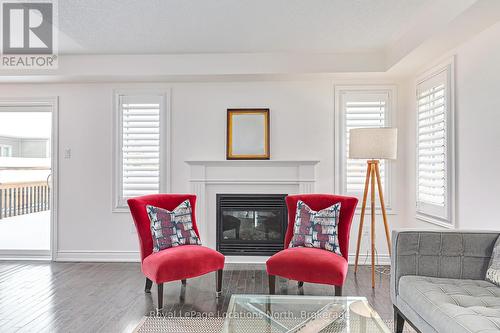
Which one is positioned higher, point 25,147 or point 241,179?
point 25,147

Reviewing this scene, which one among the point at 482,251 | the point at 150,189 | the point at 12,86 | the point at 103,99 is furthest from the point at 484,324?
the point at 12,86

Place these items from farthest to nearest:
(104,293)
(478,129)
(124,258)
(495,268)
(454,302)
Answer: (124,258) < (104,293) < (478,129) < (495,268) < (454,302)

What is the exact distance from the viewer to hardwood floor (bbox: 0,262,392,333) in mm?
2598

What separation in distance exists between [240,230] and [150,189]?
1.29 metres

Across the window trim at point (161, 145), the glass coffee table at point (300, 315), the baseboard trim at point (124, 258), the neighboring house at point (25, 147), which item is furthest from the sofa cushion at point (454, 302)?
the neighboring house at point (25, 147)

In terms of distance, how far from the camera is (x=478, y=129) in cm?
284

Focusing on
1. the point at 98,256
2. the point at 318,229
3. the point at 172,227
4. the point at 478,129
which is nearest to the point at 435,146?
the point at 478,129

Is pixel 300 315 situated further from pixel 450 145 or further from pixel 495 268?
pixel 450 145

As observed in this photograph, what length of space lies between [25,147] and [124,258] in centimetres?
206

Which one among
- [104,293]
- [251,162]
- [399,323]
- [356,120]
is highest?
[356,120]

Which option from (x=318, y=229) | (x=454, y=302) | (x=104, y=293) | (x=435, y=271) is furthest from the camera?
(x=104, y=293)

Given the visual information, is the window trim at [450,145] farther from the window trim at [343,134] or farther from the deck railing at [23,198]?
the deck railing at [23,198]

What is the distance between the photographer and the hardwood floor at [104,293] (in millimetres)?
2598

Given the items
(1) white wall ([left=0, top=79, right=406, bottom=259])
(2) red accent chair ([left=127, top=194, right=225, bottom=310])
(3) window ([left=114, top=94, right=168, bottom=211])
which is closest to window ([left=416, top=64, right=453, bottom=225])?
(1) white wall ([left=0, top=79, right=406, bottom=259])
